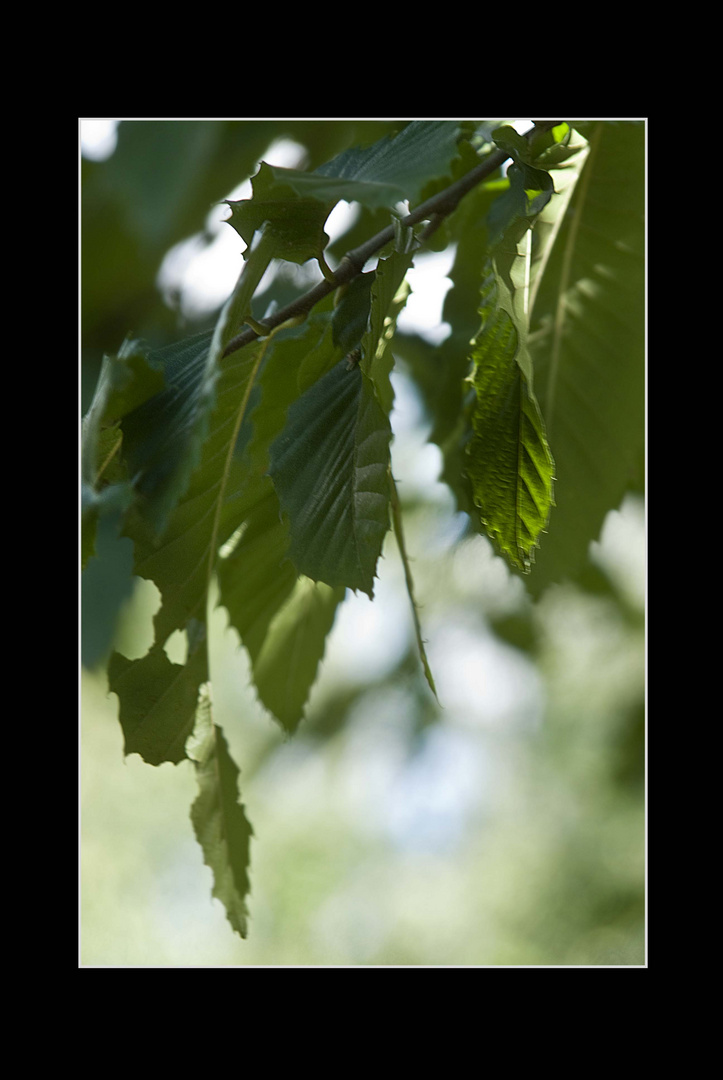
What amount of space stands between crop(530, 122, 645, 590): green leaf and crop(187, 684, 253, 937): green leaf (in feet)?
0.54

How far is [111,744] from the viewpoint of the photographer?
94 cm

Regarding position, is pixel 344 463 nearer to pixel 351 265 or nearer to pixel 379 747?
pixel 351 265

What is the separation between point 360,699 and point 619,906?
0.47 meters

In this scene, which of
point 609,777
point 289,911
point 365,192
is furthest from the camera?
point 289,911

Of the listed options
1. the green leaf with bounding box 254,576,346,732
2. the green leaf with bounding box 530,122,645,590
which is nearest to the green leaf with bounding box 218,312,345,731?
the green leaf with bounding box 254,576,346,732

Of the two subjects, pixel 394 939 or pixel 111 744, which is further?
pixel 394 939

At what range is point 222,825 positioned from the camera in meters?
0.28

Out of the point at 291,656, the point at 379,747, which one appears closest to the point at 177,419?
the point at 291,656

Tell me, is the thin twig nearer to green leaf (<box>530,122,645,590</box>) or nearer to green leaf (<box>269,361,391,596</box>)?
green leaf (<box>269,361,391,596</box>)

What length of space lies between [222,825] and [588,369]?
231mm

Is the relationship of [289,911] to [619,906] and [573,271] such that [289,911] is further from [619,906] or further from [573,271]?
[573,271]

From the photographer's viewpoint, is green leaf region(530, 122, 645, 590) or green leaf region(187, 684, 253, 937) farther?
green leaf region(530, 122, 645, 590)

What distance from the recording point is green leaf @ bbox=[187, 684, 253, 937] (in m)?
0.27

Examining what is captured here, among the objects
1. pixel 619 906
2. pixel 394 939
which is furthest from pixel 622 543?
pixel 394 939
